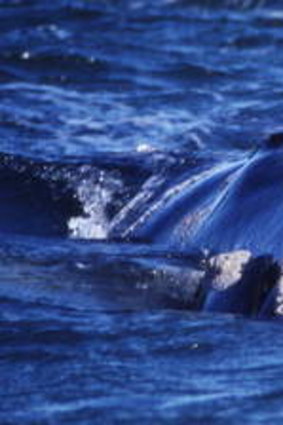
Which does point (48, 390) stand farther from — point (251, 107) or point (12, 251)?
point (251, 107)

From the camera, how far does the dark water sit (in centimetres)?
729

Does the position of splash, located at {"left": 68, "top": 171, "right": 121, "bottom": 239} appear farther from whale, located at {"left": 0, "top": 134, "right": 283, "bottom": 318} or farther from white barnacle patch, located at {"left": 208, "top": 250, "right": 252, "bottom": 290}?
white barnacle patch, located at {"left": 208, "top": 250, "right": 252, "bottom": 290}

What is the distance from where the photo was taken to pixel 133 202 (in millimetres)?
10812

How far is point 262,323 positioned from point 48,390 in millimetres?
1024

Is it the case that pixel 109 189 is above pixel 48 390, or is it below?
below

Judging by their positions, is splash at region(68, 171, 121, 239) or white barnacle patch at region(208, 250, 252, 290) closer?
white barnacle patch at region(208, 250, 252, 290)

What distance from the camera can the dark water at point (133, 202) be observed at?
7293 mm

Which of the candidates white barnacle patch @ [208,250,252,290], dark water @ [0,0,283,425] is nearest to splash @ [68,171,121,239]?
dark water @ [0,0,283,425]

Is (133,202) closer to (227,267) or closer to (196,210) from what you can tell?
(196,210)

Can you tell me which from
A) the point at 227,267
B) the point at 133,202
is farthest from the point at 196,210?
the point at 227,267

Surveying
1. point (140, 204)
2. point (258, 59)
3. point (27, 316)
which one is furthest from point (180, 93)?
point (27, 316)

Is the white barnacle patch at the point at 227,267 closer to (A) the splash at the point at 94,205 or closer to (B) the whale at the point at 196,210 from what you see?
(B) the whale at the point at 196,210

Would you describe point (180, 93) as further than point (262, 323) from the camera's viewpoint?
Yes

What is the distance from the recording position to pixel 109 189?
11.3 metres
